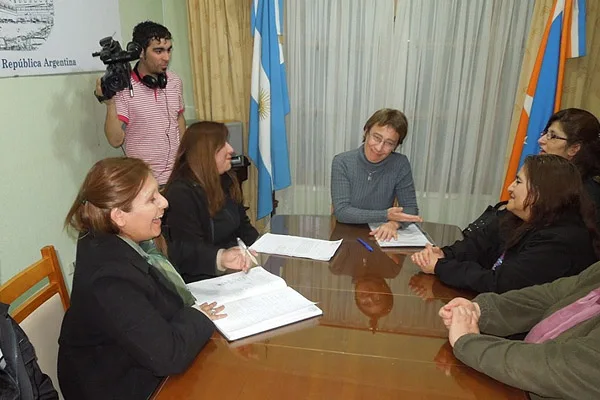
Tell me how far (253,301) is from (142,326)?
34 centimetres

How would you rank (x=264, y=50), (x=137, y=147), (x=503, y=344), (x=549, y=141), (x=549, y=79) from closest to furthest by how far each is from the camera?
(x=503, y=344) < (x=549, y=141) < (x=137, y=147) < (x=549, y=79) < (x=264, y=50)

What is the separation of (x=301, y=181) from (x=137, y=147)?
1.34m

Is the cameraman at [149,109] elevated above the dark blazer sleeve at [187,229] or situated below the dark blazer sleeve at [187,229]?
above

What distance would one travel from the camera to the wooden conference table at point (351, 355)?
97 cm

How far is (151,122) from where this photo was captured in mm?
2527

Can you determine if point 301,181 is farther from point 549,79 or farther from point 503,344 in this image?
point 503,344

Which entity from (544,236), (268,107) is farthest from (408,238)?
(268,107)

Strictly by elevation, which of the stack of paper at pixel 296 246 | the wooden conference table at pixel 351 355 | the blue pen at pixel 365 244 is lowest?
the wooden conference table at pixel 351 355

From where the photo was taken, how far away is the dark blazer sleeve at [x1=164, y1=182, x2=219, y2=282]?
5.51ft

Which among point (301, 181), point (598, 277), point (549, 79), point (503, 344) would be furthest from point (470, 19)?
point (503, 344)

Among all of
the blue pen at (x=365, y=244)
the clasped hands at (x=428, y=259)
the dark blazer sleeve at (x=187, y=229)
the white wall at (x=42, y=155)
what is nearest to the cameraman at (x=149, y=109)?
the white wall at (x=42, y=155)

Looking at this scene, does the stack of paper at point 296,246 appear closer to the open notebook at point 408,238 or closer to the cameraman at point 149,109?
the open notebook at point 408,238

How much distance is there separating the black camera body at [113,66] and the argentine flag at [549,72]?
2321mm

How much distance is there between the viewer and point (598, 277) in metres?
1.16
